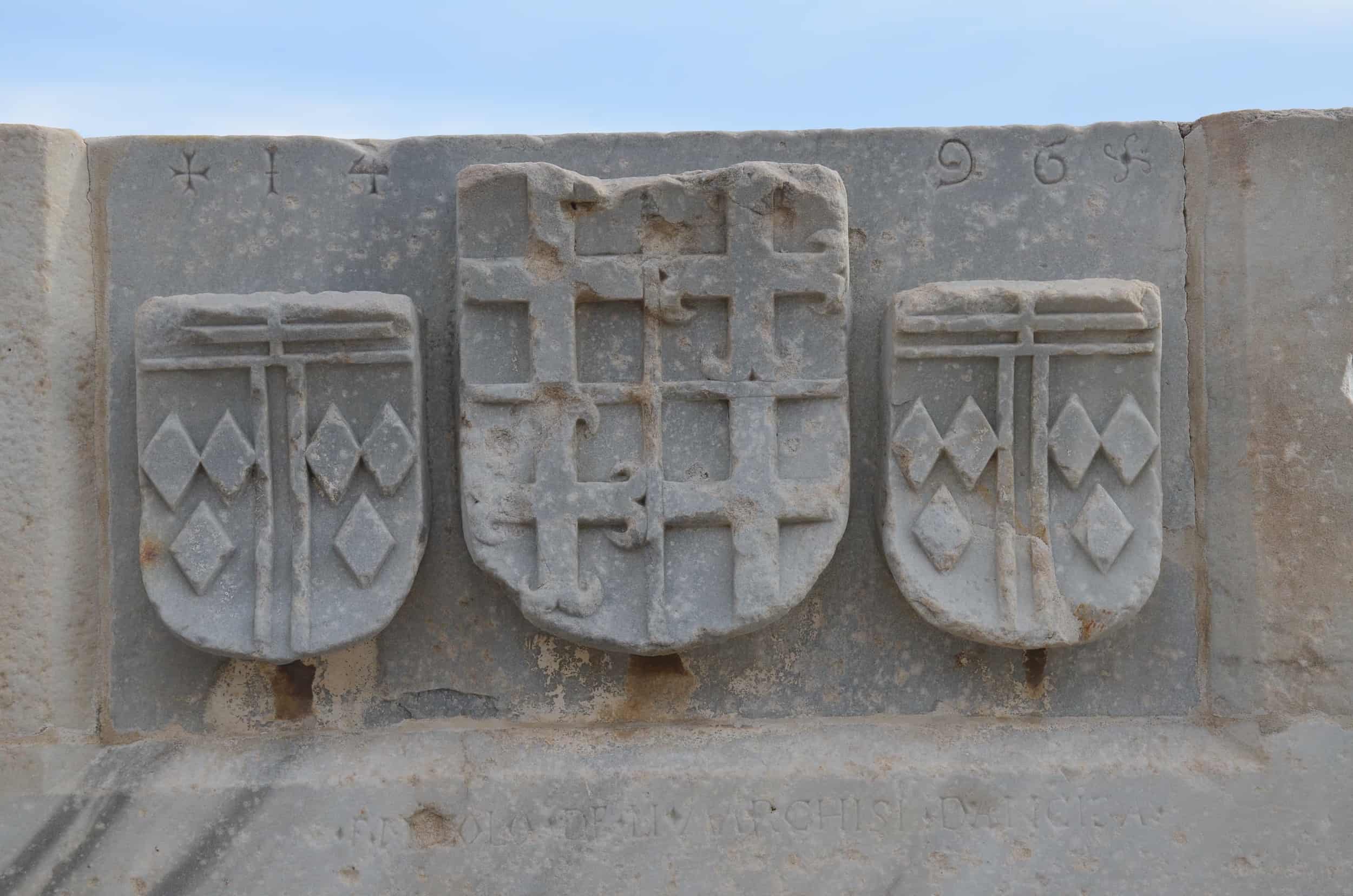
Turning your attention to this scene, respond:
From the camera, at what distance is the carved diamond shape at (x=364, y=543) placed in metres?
1.95

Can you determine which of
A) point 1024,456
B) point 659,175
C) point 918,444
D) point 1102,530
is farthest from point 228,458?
point 1102,530

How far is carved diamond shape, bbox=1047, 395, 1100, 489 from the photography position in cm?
198

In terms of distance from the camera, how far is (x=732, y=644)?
6.97 feet

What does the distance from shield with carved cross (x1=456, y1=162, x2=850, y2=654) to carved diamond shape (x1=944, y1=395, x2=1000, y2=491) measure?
0.21m

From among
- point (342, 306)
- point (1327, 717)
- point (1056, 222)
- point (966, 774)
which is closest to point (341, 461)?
point (342, 306)

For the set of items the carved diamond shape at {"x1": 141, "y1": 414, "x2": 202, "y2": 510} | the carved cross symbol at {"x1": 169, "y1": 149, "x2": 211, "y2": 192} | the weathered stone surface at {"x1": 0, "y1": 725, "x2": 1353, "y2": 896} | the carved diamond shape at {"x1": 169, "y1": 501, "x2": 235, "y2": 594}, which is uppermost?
the carved cross symbol at {"x1": 169, "y1": 149, "x2": 211, "y2": 192}

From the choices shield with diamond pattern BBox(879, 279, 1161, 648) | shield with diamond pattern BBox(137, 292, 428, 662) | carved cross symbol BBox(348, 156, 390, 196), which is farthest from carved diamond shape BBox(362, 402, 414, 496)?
shield with diamond pattern BBox(879, 279, 1161, 648)

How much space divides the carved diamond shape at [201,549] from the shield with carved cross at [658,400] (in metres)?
0.45

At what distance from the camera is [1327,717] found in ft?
6.79

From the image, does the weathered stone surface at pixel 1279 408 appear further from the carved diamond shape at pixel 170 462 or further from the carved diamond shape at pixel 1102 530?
the carved diamond shape at pixel 170 462

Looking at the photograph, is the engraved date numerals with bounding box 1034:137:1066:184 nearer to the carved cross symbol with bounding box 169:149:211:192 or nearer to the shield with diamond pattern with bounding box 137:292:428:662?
the shield with diamond pattern with bounding box 137:292:428:662

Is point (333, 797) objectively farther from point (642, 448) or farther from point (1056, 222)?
point (1056, 222)

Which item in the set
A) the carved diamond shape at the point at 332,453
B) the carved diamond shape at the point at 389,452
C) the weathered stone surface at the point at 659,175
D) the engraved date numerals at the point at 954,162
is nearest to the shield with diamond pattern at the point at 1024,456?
the weathered stone surface at the point at 659,175

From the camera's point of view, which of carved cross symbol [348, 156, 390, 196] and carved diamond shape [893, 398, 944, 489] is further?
carved cross symbol [348, 156, 390, 196]
